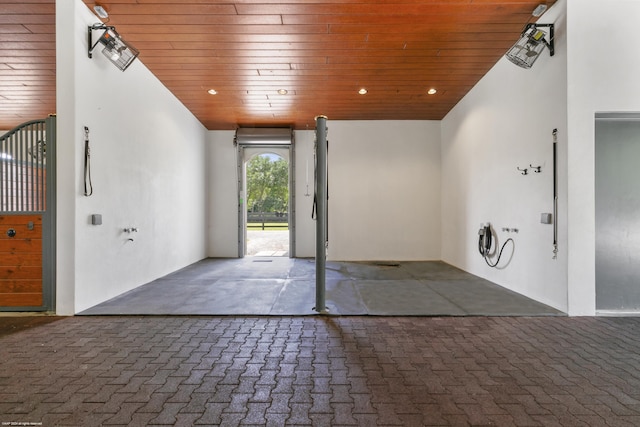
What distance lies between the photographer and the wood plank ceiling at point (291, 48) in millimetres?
3557

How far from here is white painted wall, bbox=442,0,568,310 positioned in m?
3.51

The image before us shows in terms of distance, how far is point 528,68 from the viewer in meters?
3.89

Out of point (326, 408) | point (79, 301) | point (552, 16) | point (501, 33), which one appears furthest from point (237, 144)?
point (326, 408)

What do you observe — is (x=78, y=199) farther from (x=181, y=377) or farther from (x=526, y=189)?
(x=526, y=189)

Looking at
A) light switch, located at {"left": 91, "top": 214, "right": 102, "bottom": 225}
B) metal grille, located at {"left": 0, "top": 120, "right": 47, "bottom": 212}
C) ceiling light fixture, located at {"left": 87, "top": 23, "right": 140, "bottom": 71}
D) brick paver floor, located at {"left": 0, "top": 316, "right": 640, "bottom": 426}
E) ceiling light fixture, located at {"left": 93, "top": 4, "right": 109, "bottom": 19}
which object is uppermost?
ceiling light fixture, located at {"left": 93, "top": 4, "right": 109, "bottom": 19}

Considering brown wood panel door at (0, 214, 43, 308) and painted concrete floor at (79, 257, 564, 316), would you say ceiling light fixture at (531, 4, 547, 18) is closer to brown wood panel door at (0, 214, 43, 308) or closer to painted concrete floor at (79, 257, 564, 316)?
painted concrete floor at (79, 257, 564, 316)

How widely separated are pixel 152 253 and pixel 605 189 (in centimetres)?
634

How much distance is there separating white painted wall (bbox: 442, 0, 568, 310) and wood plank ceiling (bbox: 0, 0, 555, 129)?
50 centimetres

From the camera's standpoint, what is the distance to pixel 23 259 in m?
3.40

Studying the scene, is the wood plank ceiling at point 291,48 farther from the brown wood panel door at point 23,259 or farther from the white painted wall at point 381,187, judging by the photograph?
the brown wood panel door at point 23,259

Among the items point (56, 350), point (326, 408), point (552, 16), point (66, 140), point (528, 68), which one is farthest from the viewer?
point (528, 68)

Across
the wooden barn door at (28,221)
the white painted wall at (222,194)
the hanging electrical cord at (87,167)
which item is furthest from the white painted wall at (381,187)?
the wooden barn door at (28,221)

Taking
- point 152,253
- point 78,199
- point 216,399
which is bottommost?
point 216,399

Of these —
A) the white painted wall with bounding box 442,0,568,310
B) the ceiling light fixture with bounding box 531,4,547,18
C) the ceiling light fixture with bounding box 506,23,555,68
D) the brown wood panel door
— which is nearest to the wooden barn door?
the brown wood panel door
